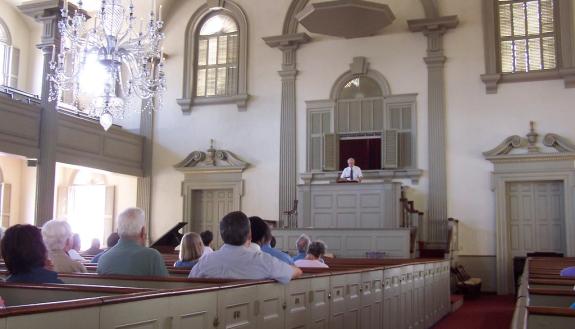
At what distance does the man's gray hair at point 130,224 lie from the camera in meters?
3.88

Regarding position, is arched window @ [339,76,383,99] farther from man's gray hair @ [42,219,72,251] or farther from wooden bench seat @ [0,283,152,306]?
wooden bench seat @ [0,283,152,306]

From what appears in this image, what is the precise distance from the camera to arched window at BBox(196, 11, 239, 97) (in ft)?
49.1

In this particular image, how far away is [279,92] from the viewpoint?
561 inches

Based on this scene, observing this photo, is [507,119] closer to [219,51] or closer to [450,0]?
[450,0]

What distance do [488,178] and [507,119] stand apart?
4.13 ft

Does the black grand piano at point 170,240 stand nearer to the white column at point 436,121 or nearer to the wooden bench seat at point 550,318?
the white column at point 436,121

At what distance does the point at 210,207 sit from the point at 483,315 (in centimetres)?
756

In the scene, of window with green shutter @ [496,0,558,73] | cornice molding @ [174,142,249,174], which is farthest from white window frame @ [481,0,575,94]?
cornice molding @ [174,142,249,174]

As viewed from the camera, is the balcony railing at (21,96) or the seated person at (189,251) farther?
the balcony railing at (21,96)

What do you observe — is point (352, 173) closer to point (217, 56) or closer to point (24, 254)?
point (217, 56)

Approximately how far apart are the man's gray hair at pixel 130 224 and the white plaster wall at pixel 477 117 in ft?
31.8

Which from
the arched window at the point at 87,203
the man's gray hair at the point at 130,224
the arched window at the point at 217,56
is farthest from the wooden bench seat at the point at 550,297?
the arched window at the point at 87,203

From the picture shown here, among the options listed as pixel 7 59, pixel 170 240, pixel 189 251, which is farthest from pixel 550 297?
pixel 7 59

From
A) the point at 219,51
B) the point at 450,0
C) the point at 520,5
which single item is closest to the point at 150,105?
the point at 219,51
